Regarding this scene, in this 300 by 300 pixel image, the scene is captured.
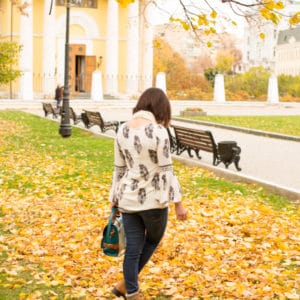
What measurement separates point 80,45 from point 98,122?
28.7 meters

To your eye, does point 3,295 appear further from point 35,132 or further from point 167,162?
point 35,132

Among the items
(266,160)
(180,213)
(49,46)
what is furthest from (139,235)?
(49,46)

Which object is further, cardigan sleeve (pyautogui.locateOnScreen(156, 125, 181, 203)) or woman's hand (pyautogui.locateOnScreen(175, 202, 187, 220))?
woman's hand (pyautogui.locateOnScreen(175, 202, 187, 220))

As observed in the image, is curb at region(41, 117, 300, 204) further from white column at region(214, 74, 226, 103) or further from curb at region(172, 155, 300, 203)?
white column at region(214, 74, 226, 103)

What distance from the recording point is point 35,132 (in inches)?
1019

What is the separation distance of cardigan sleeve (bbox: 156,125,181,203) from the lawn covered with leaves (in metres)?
1.26

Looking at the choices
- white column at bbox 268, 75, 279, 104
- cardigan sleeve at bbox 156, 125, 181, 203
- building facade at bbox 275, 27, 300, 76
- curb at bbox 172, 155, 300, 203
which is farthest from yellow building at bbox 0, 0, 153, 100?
building facade at bbox 275, 27, 300, 76

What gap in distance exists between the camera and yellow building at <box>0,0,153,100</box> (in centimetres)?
5166

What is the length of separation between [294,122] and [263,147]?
12056 millimetres

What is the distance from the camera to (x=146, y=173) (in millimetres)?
5621

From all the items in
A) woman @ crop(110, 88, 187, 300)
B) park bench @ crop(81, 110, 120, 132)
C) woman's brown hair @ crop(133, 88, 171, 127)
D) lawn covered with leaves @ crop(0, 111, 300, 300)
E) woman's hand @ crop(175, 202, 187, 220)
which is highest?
woman's brown hair @ crop(133, 88, 171, 127)

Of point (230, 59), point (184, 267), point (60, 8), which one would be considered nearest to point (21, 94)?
point (60, 8)

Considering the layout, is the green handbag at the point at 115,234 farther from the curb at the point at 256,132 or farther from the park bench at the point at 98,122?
the park bench at the point at 98,122

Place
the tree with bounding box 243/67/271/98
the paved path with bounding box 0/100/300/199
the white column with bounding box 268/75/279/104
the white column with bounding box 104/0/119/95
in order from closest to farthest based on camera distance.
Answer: the paved path with bounding box 0/100/300/199 < the white column with bounding box 104/0/119/95 < the white column with bounding box 268/75/279/104 < the tree with bounding box 243/67/271/98
